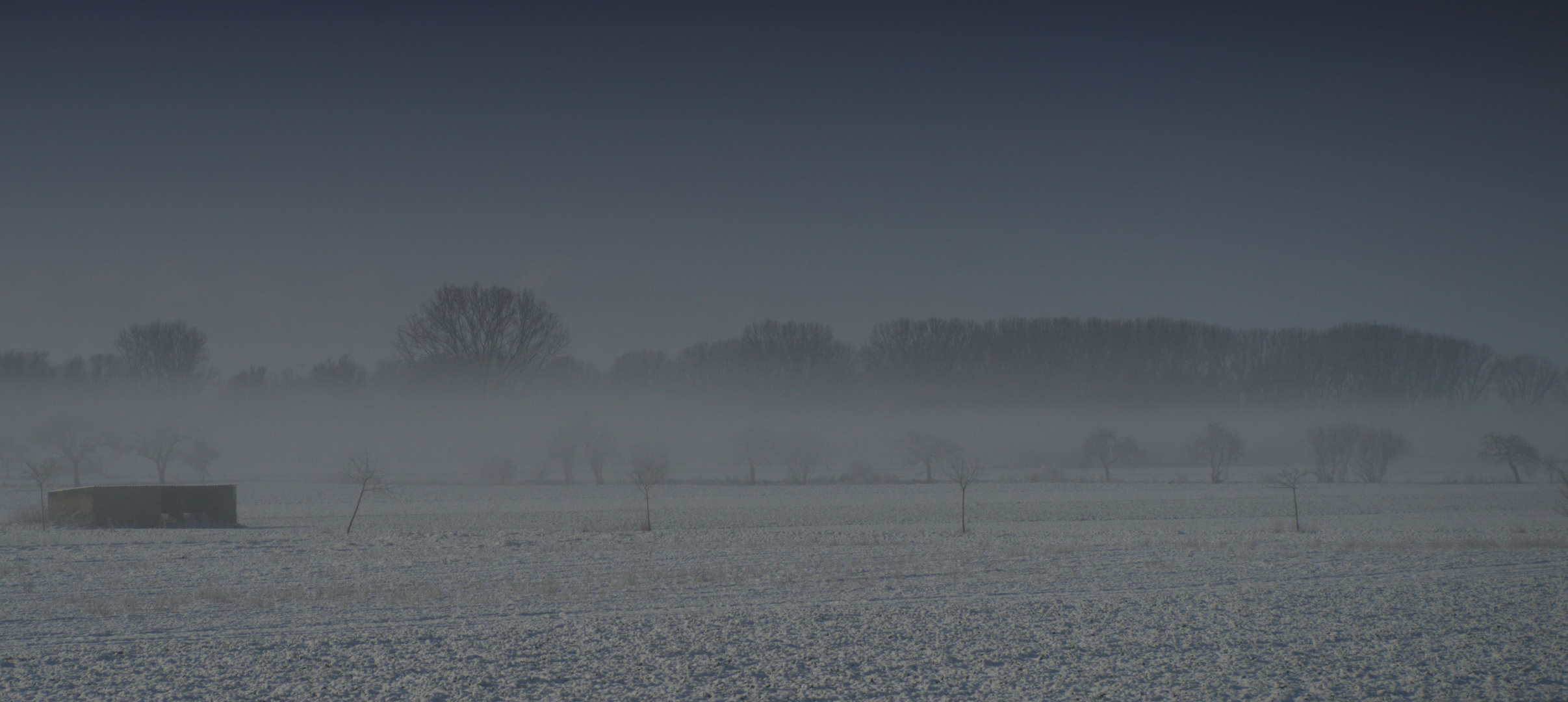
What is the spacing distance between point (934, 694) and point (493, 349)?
179ft

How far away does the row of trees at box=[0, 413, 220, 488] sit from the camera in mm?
60281

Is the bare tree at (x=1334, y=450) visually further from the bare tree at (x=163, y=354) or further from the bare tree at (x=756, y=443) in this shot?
the bare tree at (x=163, y=354)

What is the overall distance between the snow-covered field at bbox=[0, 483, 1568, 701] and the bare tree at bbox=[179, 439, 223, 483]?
46745mm

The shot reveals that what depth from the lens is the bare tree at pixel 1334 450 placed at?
6606cm

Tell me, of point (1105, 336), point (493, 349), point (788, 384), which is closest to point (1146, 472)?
point (1105, 336)

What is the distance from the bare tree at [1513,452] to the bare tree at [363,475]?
232 ft

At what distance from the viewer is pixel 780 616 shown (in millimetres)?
11633

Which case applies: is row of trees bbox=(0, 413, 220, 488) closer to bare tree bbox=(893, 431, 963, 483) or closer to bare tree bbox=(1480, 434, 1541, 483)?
bare tree bbox=(893, 431, 963, 483)

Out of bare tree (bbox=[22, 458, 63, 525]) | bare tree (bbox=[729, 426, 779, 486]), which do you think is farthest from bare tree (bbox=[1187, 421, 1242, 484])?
bare tree (bbox=[22, 458, 63, 525])

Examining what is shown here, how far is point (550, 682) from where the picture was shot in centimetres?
846

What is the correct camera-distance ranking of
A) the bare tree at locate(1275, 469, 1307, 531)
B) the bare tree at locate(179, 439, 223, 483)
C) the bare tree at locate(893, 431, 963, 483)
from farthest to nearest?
the bare tree at locate(893, 431, 963, 483)
the bare tree at locate(179, 439, 223, 483)
the bare tree at locate(1275, 469, 1307, 531)

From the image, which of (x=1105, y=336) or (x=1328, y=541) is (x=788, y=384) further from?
(x=1328, y=541)

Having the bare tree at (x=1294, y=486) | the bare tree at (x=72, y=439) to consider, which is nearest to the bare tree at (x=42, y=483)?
the bare tree at (x=72, y=439)

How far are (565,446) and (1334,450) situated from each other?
56323 mm
